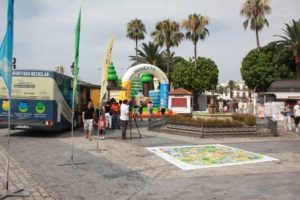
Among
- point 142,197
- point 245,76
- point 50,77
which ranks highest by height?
point 245,76

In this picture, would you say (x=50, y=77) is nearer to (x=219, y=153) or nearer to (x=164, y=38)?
(x=219, y=153)

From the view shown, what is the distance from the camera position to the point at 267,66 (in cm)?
5503

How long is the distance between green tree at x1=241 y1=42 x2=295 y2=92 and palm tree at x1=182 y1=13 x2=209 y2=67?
8.82 meters

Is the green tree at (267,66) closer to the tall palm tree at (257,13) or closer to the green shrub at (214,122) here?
the tall palm tree at (257,13)

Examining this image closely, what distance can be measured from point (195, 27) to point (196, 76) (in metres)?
7.90

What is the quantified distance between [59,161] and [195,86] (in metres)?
54.9

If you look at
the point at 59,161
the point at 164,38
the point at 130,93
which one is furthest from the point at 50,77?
the point at 164,38

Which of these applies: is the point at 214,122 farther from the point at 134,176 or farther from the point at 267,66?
the point at 267,66

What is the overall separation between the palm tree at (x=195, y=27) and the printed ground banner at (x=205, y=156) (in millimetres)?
49389

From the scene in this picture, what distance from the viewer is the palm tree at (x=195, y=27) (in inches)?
2461

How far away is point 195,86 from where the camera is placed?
213 feet

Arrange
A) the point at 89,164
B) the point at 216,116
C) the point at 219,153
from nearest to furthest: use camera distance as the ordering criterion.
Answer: the point at 89,164 → the point at 219,153 → the point at 216,116

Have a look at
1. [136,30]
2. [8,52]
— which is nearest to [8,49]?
[8,52]

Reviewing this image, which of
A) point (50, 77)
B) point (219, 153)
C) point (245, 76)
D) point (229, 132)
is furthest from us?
point (245, 76)
